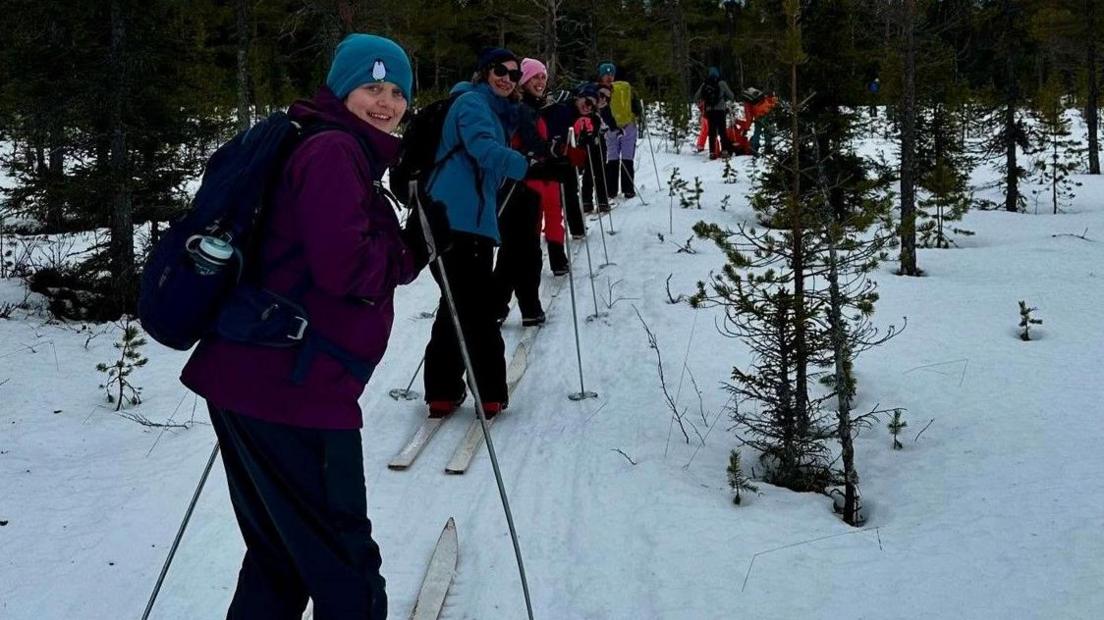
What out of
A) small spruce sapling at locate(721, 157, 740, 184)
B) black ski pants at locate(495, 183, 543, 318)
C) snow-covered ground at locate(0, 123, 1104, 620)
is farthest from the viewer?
small spruce sapling at locate(721, 157, 740, 184)

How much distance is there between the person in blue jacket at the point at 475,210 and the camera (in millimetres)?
4711

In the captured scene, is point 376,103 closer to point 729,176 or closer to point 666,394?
point 666,394

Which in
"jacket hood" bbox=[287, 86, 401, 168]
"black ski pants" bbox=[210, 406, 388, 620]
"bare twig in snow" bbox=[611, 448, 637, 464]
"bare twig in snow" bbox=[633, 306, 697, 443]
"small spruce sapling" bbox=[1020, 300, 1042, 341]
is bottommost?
"bare twig in snow" bbox=[611, 448, 637, 464]

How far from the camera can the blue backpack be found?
2133 millimetres

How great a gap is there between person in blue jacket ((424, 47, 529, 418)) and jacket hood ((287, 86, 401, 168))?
221 centimetres

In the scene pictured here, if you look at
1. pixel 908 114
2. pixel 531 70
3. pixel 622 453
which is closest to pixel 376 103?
pixel 622 453

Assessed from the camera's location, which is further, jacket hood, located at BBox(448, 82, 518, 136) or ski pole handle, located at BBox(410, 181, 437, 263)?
jacket hood, located at BBox(448, 82, 518, 136)

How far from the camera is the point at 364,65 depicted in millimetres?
2445

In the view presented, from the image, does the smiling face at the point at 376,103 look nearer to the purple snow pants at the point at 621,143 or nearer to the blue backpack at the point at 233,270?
the blue backpack at the point at 233,270

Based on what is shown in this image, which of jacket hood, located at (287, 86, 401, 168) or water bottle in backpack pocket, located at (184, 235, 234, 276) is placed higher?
jacket hood, located at (287, 86, 401, 168)

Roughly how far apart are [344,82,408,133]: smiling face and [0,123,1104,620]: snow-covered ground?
209 centimetres

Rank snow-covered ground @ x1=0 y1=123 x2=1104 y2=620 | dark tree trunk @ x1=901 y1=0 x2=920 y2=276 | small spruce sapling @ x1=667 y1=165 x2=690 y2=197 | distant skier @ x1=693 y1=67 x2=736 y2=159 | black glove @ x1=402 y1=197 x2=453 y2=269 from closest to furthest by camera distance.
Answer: black glove @ x1=402 y1=197 x2=453 y2=269, snow-covered ground @ x1=0 y1=123 x2=1104 y2=620, dark tree trunk @ x1=901 y1=0 x2=920 y2=276, small spruce sapling @ x1=667 y1=165 x2=690 y2=197, distant skier @ x1=693 y1=67 x2=736 y2=159

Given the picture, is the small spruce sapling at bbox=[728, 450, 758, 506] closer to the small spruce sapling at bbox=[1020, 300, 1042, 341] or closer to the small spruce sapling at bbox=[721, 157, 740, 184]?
the small spruce sapling at bbox=[1020, 300, 1042, 341]

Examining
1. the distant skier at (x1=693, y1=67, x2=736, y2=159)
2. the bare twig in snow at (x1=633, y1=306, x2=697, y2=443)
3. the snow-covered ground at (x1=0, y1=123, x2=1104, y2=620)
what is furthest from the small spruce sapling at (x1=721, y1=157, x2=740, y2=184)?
the bare twig in snow at (x1=633, y1=306, x2=697, y2=443)
